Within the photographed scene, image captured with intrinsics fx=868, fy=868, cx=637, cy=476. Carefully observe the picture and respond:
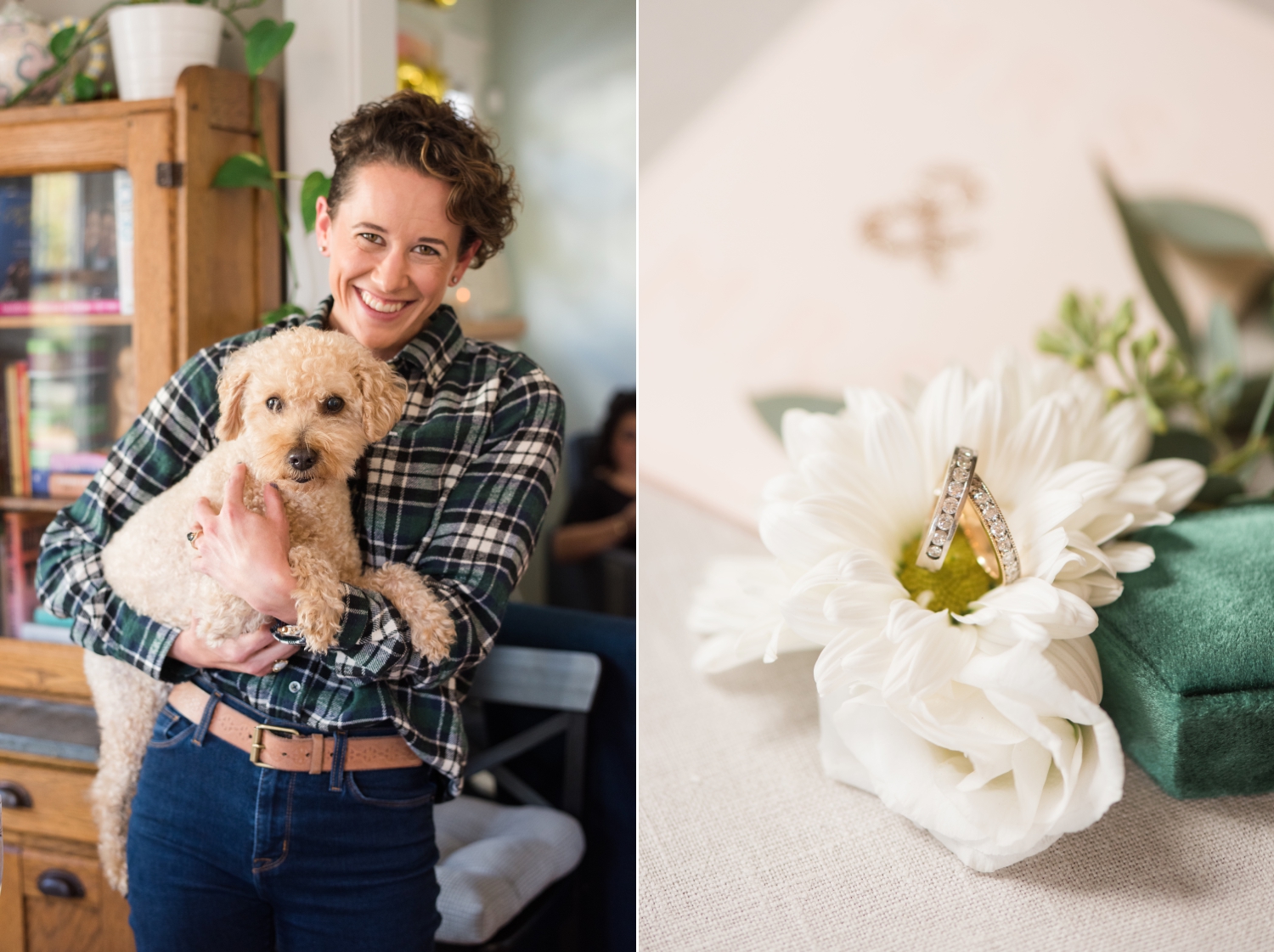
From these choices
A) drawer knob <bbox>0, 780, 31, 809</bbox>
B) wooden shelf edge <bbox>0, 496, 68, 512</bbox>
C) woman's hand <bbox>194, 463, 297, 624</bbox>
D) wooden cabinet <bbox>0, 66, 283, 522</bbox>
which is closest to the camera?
woman's hand <bbox>194, 463, 297, 624</bbox>

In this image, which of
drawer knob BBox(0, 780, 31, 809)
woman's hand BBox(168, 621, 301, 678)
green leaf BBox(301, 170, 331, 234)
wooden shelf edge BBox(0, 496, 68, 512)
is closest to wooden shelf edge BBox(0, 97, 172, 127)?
green leaf BBox(301, 170, 331, 234)

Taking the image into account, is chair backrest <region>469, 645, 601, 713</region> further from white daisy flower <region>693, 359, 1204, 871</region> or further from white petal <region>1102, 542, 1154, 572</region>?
white petal <region>1102, 542, 1154, 572</region>

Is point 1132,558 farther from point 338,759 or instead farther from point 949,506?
point 338,759

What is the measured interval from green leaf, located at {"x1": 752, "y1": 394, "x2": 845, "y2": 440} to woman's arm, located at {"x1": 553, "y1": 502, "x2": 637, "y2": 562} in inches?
58.0

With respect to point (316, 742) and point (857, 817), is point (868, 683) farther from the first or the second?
point (316, 742)

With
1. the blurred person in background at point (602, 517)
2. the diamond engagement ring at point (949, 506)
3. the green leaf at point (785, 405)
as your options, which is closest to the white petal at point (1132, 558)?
the diamond engagement ring at point (949, 506)

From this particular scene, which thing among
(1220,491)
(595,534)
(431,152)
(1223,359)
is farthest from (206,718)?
(595,534)

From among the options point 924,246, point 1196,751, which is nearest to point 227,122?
point 924,246

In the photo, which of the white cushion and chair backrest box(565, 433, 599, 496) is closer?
the white cushion

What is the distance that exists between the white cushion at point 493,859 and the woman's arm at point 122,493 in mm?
387

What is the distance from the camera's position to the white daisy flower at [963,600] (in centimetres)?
41

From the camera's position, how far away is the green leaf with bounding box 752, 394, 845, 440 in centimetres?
74

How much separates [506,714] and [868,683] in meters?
0.92

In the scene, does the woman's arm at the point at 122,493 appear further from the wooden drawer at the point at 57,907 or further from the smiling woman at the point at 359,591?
the wooden drawer at the point at 57,907
